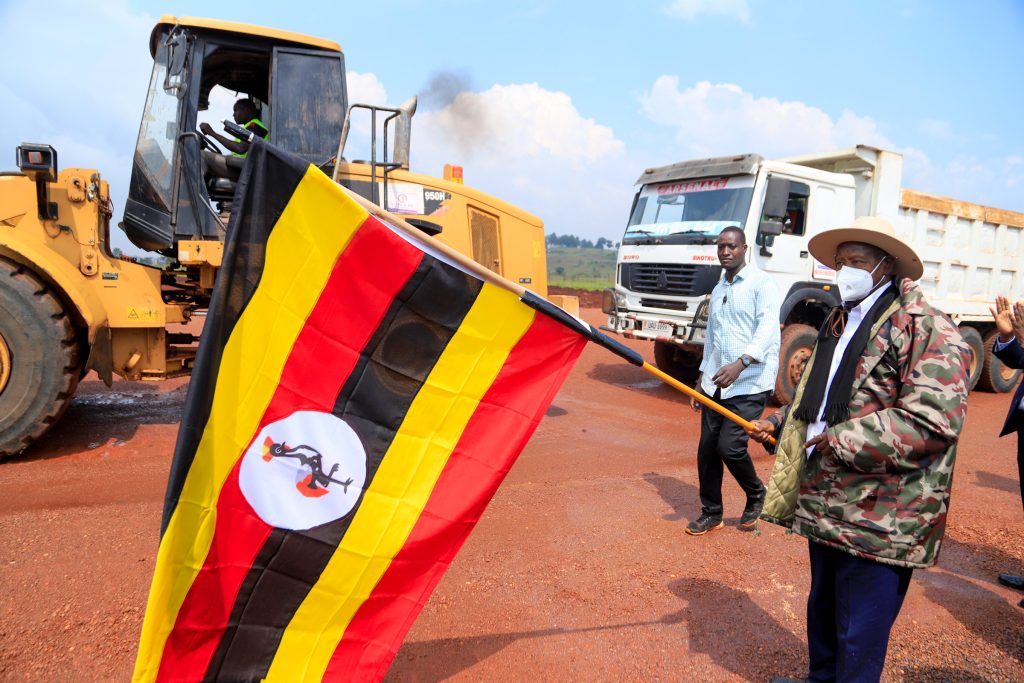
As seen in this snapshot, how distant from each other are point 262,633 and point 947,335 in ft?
8.03

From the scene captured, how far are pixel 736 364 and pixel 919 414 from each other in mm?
1868

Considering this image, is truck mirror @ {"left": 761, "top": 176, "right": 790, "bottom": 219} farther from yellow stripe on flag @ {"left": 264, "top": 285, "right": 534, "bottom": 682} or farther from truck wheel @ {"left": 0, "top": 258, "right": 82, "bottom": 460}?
truck wheel @ {"left": 0, "top": 258, "right": 82, "bottom": 460}

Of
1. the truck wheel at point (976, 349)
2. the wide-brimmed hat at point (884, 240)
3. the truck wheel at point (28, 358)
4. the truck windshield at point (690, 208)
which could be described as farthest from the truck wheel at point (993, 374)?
the truck wheel at point (28, 358)

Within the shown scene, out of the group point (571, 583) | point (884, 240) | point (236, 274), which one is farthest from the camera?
point (571, 583)

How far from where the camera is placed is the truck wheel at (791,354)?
8.45m

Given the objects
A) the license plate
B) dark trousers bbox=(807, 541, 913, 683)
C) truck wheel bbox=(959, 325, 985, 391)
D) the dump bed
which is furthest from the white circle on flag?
truck wheel bbox=(959, 325, 985, 391)

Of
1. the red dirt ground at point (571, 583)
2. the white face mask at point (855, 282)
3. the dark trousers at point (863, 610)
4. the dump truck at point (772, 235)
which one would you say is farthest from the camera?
the dump truck at point (772, 235)

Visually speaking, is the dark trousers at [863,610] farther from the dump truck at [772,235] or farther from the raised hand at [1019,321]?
the dump truck at [772,235]

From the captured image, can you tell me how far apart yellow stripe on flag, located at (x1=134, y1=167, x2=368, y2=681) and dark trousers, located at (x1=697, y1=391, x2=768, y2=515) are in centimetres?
298

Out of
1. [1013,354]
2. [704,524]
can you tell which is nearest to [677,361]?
[704,524]

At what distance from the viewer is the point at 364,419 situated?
2.20 meters

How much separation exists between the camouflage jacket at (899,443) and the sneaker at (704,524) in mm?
2030

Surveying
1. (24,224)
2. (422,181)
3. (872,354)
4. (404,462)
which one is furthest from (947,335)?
(24,224)

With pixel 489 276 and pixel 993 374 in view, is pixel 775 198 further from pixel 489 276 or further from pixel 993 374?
pixel 489 276
